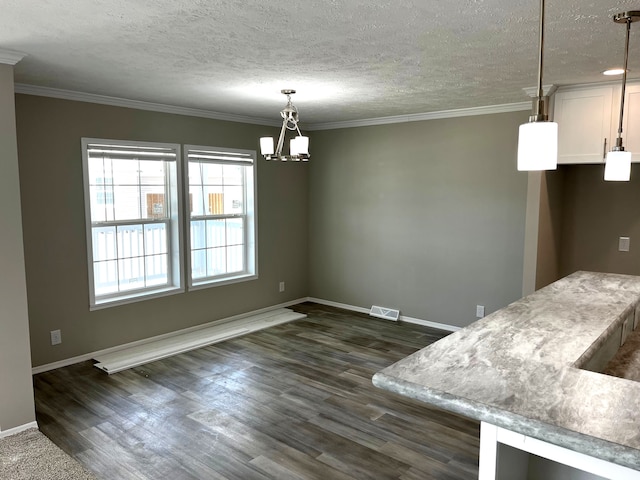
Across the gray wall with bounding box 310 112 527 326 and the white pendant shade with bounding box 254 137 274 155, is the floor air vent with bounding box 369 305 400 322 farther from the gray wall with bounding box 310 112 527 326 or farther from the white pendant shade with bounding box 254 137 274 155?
the white pendant shade with bounding box 254 137 274 155

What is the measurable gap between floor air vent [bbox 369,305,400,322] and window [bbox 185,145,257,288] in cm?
158

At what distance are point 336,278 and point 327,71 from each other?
3520mm

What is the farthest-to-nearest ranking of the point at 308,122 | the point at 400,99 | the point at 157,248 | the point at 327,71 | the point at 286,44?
the point at 308,122 → the point at 157,248 → the point at 400,99 → the point at 327,71 → the point at 286,44

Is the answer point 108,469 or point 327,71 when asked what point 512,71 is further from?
point 108,469

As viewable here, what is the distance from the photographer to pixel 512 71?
340 cm

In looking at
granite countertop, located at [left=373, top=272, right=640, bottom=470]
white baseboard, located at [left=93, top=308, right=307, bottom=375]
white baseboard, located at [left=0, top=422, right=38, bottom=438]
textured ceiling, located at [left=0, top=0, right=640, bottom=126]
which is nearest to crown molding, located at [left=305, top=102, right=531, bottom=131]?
textured ceiling, located at [left=0, top=0, right=640, bottom=126]

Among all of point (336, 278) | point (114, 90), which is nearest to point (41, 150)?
point (114, 90)

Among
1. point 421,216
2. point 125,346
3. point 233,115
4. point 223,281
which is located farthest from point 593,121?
point 125,346

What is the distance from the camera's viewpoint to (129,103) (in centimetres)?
459

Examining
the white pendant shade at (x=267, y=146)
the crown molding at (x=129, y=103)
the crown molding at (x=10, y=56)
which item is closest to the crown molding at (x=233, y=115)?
the crown molding at (x=129, y=103)

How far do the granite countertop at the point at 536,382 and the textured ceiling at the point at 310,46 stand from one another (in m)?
1.45

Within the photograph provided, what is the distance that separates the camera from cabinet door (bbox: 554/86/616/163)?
3.78 meters

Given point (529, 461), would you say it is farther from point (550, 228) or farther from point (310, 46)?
point (550, 228)

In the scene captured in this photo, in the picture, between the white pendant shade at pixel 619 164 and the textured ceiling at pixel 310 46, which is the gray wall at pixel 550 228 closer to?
the textured ceiling at pixel 310 46
